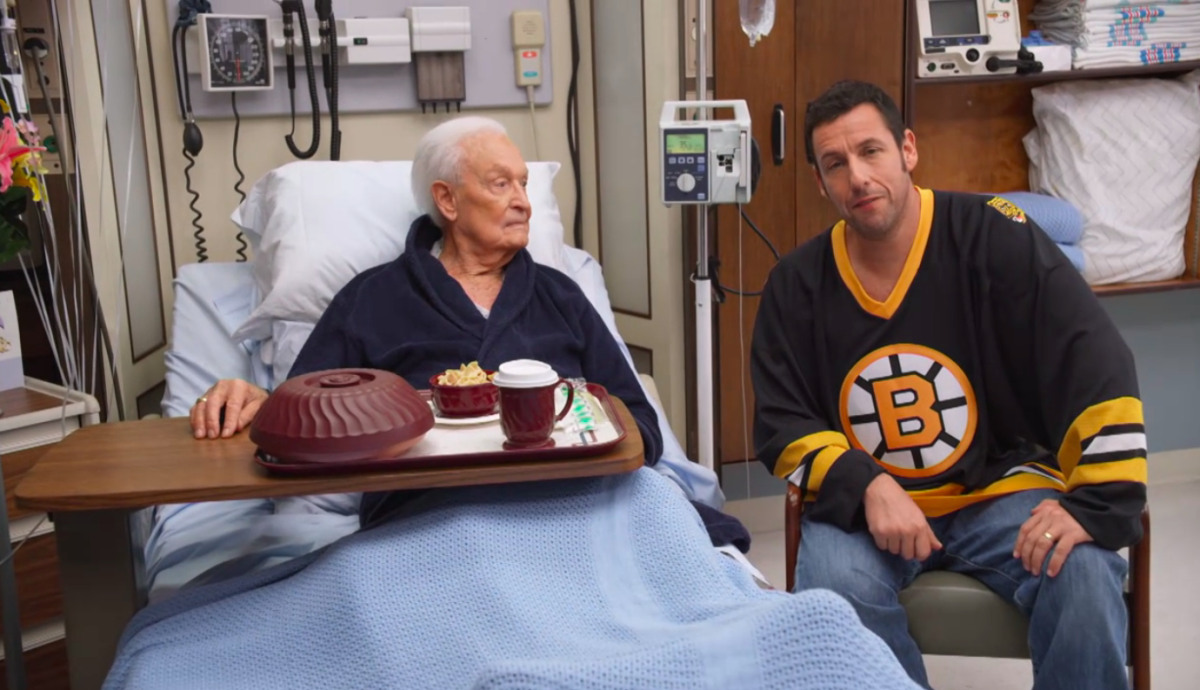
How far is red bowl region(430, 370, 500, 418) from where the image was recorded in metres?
1.46

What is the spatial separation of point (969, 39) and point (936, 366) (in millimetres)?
1245

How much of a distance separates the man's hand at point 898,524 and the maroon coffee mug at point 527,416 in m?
0.60

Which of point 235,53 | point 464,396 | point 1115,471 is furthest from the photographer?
point 235,53

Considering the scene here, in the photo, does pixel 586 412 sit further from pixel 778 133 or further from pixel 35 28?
pixel 35 28

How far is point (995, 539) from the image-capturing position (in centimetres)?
168

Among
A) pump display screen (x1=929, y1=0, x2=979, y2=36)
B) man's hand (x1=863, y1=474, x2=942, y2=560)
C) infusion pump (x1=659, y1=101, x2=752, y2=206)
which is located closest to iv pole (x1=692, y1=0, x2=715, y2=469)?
infusion pump (x1=659, y1=101, x2=752, y2=206)

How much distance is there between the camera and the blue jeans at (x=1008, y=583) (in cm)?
151

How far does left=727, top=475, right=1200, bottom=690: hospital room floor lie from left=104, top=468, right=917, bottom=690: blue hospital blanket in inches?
43.4

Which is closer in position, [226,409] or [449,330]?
[226,409]

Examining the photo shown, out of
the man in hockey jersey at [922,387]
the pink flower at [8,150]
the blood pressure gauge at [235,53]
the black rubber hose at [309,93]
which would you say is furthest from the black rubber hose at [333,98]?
the man in hockey jersey at [922,387]

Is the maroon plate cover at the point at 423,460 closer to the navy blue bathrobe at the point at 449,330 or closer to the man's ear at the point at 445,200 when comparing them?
the navy blue bathrobe at the point at 449,330

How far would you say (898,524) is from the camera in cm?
163

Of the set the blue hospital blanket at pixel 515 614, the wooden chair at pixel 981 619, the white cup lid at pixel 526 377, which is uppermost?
the white cup lid at pixel 526 377

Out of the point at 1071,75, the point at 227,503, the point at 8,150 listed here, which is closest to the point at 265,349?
the point at 227,503
